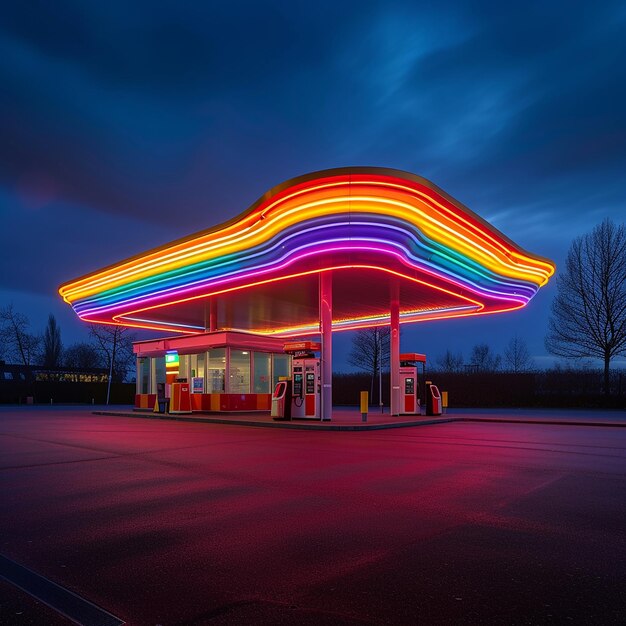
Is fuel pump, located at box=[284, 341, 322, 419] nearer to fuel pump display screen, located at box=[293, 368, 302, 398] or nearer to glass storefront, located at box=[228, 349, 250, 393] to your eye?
fuel pump display screen, located at box=[293, 368, 302, 398]

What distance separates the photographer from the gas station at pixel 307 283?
17000 millimetres

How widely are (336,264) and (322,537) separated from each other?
48.0 feet

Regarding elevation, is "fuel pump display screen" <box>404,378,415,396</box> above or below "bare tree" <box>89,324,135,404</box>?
below

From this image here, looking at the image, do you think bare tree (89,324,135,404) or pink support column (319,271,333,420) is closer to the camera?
pink support column (319,271,333,420)

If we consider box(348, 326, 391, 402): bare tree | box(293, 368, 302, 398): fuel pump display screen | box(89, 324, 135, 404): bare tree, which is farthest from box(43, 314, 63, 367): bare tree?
box(293, 368, 302, 398): fuel pump display screen

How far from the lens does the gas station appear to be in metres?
17.0

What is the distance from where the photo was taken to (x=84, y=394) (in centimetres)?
5366

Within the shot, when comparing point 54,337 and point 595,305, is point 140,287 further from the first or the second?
point 54,337

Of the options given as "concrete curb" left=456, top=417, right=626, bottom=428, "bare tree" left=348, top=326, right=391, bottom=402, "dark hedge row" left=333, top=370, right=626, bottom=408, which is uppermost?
"bare tree" left=348, top=326, right=391, bottom=402

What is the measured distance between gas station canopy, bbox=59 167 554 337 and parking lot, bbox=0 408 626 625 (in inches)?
330

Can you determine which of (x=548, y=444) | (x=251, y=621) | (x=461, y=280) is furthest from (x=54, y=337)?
(x=251, y=621)

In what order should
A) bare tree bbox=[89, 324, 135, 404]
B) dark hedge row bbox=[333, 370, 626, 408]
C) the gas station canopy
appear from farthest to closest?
bare tree bbox=[89, 324, 135, 404] < dark hedge row bbox=[333, 370, 626, 408] < the gas station canopy

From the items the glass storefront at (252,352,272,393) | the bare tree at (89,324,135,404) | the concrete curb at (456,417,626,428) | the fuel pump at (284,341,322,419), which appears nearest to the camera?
the concrete curb at (456,417,626,428)

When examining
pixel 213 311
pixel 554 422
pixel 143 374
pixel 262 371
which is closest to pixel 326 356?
pixel 262 371
